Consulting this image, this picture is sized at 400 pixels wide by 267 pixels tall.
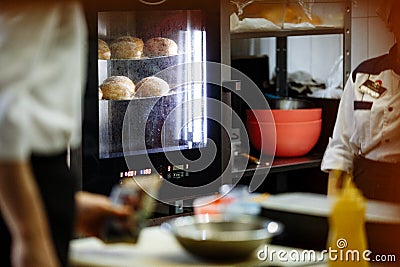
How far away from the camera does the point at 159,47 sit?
1.47 metres

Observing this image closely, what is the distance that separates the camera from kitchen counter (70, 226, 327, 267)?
1179 mm

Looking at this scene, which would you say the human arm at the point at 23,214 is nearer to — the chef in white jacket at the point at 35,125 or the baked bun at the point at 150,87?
the chef in white jacket at the point at 35,125

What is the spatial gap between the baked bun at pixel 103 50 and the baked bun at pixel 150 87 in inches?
3.4

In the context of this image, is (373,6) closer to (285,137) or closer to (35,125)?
(285,137)

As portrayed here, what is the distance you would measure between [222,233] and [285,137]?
0.30m

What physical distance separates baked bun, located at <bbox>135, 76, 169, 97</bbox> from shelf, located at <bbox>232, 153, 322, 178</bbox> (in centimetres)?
20

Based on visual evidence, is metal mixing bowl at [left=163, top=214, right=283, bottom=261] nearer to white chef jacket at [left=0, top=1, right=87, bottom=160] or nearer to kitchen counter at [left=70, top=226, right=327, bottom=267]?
kitchen counter at [left=70, top=226, right=327, bottom=267]

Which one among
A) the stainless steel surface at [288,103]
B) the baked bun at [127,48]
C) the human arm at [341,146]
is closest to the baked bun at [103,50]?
the baked bun at [127,48]

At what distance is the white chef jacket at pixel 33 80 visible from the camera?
1060mm

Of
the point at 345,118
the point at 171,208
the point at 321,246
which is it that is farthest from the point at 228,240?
the point at 345,118

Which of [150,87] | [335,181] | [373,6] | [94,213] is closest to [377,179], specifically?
[335,181]

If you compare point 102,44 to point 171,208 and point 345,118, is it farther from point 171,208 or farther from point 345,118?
point 345,118

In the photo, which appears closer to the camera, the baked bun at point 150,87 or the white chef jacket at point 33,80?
the white chef jacket at point 33,80

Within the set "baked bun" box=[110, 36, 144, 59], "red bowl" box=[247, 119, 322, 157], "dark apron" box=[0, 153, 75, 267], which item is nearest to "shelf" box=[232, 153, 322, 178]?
"red bowl" box=[247, 119, 322, 157]
